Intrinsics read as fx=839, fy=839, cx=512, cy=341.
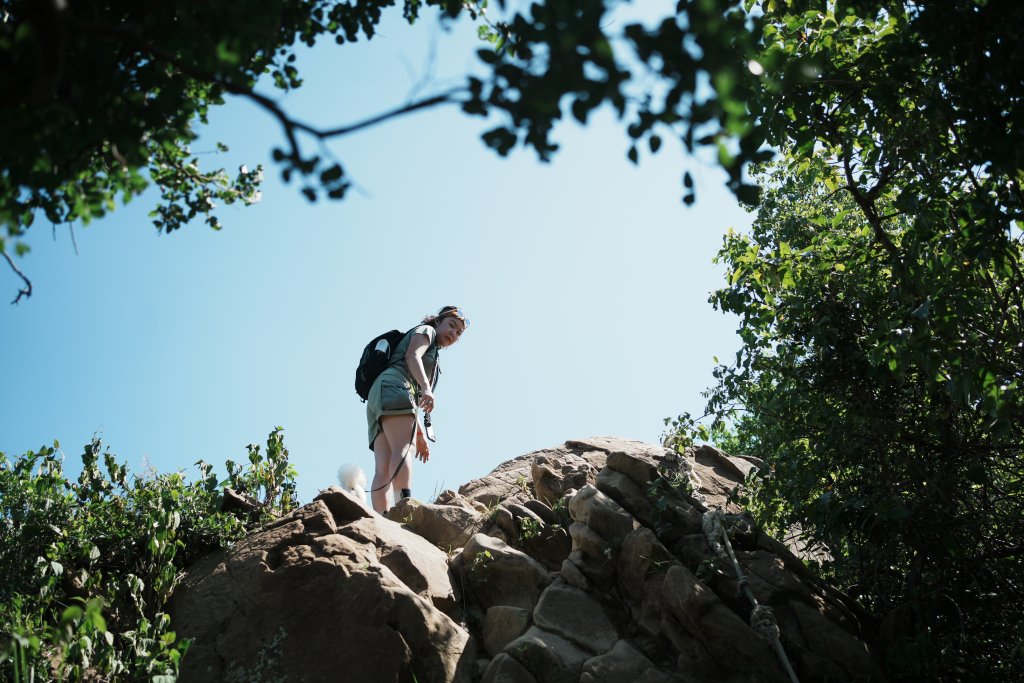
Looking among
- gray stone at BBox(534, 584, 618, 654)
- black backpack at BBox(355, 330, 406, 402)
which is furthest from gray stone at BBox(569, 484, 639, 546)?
black backpack at BBox(355, 330, 406, 402)

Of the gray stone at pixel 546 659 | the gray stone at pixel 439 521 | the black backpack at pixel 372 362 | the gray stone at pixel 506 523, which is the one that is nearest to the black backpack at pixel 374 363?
the black backpack at pixel 372 362

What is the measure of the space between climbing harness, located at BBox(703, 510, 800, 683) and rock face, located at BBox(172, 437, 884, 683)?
0.05m

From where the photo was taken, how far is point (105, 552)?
5934mm

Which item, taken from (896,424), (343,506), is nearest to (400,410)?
(343,506)

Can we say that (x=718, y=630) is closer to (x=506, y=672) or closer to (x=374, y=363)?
(x=506, y=672)

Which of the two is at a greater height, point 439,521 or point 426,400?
point 426,400

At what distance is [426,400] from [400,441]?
48 centimetres

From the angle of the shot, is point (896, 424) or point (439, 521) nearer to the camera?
point (896, 424)

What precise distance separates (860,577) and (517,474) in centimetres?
383

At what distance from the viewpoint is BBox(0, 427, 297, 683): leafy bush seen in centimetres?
507

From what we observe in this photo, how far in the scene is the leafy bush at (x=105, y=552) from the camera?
5070mm

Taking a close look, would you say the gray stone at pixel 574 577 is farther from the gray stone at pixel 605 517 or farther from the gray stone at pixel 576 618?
the gray stone at pixel 605 517

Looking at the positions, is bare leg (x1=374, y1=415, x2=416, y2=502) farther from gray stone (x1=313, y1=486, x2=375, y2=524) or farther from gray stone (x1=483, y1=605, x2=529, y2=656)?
gray stone (x1=483, y1=605, x2=529, y2=656)

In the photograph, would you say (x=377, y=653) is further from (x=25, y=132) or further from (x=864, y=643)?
(x=25, y=132)
